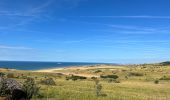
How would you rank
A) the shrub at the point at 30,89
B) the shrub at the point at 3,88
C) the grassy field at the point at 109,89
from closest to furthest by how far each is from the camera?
the shrub at the point at 3,88
the shrub at the point at 30,89
the grassy field at the point at 109,89

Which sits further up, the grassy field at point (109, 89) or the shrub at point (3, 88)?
the shrub at point (3, 88)

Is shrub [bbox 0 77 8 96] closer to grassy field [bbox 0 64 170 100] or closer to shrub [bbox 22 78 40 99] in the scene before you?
shrub [bbox 22 78 40 99]

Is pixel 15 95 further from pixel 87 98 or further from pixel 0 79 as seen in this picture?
pixel 87 98

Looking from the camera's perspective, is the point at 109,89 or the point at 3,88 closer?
the point at 3,88

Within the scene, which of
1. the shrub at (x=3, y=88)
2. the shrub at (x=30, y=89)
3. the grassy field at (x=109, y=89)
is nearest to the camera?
the shrub at (x=3, y=88)

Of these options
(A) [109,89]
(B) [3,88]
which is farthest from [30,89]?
(A) [109,89]

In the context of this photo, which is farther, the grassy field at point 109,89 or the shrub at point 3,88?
the grassy field at point 109,89

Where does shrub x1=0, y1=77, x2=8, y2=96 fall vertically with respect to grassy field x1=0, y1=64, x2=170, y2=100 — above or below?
above

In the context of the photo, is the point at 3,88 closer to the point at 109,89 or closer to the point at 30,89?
the point at 30,89

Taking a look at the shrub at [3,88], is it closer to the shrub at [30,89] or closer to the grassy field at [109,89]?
the shrub at [30,89]

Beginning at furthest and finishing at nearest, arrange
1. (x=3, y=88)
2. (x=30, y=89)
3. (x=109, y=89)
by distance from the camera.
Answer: (x=109, y=89)
(x=30, y=89)
(x=3, y=88)

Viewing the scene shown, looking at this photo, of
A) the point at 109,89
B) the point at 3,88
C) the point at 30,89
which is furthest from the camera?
the point at 109,89

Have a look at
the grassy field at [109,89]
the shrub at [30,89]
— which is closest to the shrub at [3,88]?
the shrub at [30,89]

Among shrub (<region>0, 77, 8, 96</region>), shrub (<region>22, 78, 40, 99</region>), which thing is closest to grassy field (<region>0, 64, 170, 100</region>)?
shrub (<region>22, 78, 40, 99</region>)
